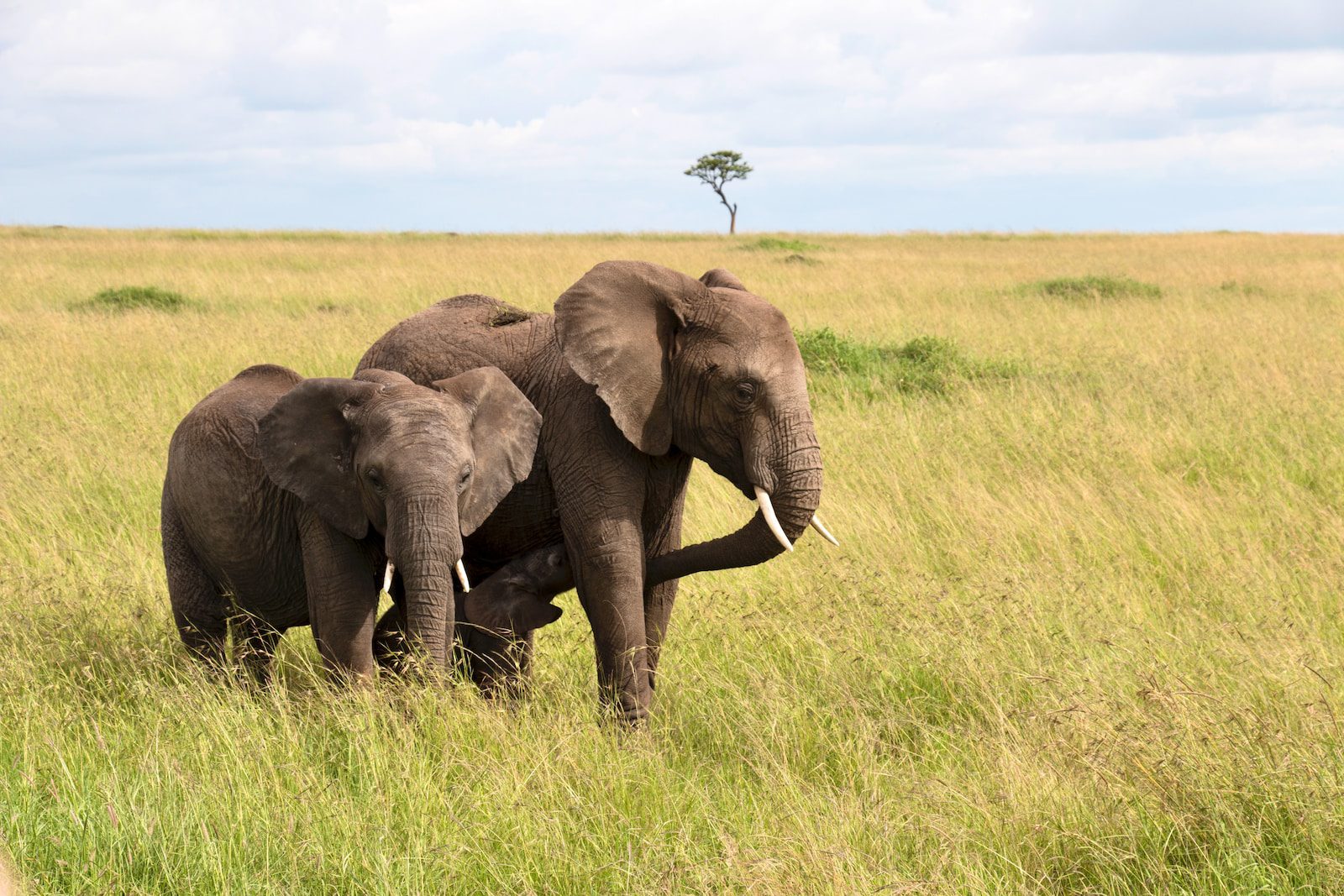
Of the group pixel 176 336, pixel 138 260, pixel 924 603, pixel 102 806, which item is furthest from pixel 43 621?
pixel 138 260

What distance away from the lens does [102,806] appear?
11.6ft

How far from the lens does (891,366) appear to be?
1162 cm

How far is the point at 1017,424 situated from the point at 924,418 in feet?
2.66

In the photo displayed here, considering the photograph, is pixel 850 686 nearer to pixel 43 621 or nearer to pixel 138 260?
pixel 43 621

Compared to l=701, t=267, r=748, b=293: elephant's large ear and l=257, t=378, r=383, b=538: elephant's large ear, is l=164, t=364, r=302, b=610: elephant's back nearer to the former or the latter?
l=257, t=378, r=383, b=538: elephant's large ear

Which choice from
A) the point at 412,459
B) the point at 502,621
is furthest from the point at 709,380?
the point at 502,621

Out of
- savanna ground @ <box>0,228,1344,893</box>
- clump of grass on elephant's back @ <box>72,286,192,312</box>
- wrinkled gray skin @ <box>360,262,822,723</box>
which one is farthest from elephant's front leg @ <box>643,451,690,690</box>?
clump of grass on elephant's back @ <box>72,286,192,312</box>

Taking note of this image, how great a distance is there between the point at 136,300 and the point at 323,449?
1449 cm

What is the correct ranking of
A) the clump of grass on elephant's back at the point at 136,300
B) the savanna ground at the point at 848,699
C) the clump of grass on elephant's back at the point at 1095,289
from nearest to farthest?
the savanna ground at the point at 848,699
the clump of grass on elephant's back at the point at 136,300
the clump of grass on elephant's back at the point at 1095,289

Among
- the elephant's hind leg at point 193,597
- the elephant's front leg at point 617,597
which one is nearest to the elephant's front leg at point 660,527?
the elephant's front leg at point 617,597

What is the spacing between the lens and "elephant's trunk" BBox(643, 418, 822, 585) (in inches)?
163

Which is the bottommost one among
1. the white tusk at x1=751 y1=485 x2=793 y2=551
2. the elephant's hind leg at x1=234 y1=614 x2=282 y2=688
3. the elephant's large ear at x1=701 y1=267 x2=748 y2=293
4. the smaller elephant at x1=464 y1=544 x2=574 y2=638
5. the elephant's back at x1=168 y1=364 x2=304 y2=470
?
the elephant's hind leg at x1=234 y1=614 x2=282 y2=688

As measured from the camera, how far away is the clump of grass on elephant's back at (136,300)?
16859 millimetres

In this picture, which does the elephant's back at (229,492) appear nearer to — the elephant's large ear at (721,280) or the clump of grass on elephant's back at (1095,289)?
the elephant's large ear at (721,280)
